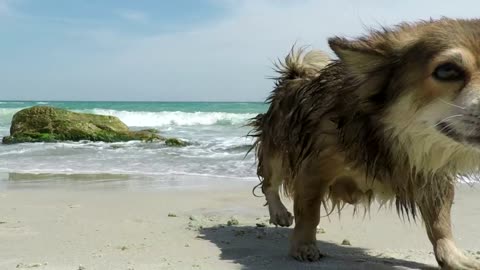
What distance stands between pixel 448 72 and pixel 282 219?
7.97 ft

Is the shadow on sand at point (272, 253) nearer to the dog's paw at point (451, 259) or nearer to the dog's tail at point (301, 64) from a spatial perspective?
the dog's paw at point (451, 259)

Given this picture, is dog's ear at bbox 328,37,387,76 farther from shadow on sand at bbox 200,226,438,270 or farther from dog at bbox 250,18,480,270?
shadow on sand at bbox 200,226,438,270

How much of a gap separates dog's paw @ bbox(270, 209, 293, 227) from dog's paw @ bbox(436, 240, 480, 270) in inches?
61.9

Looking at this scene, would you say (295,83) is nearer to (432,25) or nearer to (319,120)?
(319,120)

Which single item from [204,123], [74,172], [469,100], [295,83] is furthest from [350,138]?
[204,123]

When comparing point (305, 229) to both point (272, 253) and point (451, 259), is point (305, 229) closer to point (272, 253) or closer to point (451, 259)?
point (272, 253)

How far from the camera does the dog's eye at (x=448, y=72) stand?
303 centimetres

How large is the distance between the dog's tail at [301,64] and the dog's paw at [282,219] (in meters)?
1.11

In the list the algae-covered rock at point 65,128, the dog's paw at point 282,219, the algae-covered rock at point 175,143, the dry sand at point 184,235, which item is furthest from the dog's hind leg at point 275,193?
the algae-covered rock at point 65,128

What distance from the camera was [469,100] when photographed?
2.95 m

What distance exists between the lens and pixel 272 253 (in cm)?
426

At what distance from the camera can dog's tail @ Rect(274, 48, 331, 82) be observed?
520 cm

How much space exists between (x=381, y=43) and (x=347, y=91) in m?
0.34

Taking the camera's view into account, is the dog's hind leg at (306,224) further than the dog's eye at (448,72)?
Yes
